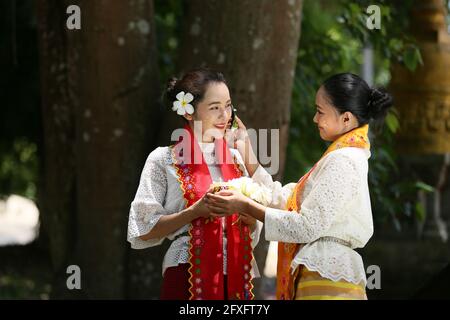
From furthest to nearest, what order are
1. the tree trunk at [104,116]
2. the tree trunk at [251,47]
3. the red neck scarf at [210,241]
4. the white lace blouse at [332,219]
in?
the tree trunk at [104,116] < the tree trunk at [251,47] < the red neck scarf at [210,241] < the white lace blouse at [332,219]

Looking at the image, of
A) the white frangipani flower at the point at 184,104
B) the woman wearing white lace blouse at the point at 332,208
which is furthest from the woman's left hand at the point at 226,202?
the white frangipani flower at the point at 184,104

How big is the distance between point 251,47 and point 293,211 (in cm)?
173

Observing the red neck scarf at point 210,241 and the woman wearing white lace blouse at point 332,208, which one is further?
the red neck scarf at point 210,241

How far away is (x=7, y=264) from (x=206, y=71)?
6.29m

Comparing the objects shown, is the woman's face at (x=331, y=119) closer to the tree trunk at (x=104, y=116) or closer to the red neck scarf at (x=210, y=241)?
the red neck scarf at (x=210, y=241)

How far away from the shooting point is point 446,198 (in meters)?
7.62

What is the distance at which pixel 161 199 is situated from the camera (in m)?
3.48

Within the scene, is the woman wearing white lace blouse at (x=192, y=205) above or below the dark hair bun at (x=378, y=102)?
below

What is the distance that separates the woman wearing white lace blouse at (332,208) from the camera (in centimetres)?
318

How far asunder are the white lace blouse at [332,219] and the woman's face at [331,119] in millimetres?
104

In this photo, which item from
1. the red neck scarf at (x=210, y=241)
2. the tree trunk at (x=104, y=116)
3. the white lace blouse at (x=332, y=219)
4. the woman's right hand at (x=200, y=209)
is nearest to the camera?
the white lace blouse at (x=332, y=219)

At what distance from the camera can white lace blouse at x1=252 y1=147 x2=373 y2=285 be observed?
317cm

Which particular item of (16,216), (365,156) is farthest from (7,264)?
(365,156)
